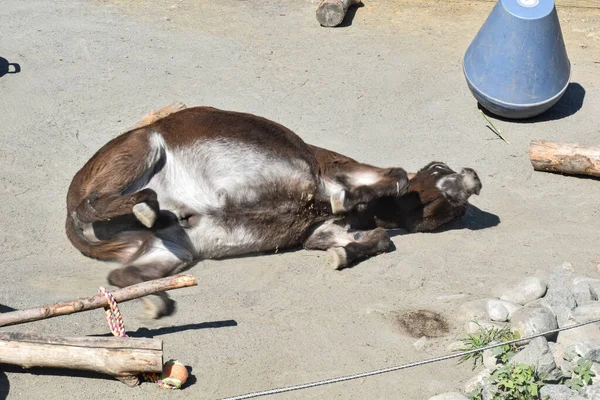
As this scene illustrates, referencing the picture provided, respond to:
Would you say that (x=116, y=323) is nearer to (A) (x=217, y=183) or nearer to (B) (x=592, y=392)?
(A) (x=217, y=183)

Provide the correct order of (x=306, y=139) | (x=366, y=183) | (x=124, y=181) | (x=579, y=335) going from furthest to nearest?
(x=306, y=139) < (x=366, y=183) < (x=124, y=181) < (x=579, y=335)

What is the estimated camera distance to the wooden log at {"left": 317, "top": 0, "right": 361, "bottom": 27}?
32.4ft

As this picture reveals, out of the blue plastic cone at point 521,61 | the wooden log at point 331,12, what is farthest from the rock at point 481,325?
the wooden log at point 331,12

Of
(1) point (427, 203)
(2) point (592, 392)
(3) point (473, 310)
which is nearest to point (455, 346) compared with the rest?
(3) point (473, 310)

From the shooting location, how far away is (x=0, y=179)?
6816 millimetres

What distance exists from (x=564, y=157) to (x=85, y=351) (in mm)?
4512

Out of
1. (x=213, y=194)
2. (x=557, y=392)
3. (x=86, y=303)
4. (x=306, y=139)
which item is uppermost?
(x=86, y=303)

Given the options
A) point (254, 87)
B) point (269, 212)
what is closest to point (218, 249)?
point (269, 212)

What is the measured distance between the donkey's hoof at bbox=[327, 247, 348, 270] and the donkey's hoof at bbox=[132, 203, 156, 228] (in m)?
1.27

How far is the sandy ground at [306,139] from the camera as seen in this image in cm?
482

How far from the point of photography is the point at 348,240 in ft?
20.2

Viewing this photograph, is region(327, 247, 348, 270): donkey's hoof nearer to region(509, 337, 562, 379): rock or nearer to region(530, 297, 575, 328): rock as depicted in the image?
region(530, 297, 575, 328): rock

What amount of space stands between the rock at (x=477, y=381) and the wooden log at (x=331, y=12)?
6.18m

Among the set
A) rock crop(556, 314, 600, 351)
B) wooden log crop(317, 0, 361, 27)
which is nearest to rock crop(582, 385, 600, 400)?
rock crop(556, 314, 600, 351)
